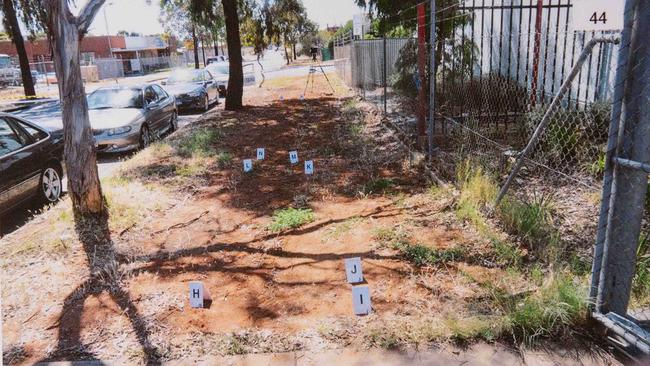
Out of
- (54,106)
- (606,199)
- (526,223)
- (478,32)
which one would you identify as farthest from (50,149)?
(478,32)

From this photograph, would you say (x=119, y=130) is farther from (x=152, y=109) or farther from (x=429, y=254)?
(x=429, y=254)

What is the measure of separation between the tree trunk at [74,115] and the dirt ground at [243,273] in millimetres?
340


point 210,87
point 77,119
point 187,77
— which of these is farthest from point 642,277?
point 187,77

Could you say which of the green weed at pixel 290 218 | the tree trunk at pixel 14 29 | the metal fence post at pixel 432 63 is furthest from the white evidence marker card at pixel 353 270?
the tree trunk at pixel 14 29

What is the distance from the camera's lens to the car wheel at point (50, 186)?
717cm

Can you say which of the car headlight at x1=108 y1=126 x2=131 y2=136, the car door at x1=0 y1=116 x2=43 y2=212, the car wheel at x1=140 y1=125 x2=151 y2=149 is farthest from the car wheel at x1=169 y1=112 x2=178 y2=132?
the car door at x1=0 y1=116 x2=43 y2=212

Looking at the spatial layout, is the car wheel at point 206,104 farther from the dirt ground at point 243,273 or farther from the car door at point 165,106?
the dirt ground at point 243,273

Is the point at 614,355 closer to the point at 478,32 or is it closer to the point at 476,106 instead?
the point at 476,106

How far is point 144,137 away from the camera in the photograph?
11.2 meters

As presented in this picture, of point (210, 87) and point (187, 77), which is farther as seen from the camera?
point (187, 77)

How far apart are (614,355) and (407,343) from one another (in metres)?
1.23

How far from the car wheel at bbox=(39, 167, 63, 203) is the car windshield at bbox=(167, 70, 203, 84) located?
11822mm

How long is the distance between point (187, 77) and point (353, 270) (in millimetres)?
16899

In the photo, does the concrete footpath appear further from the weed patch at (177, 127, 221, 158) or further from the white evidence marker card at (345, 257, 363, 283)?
the weed patch at (177, 127, 221, 158)
